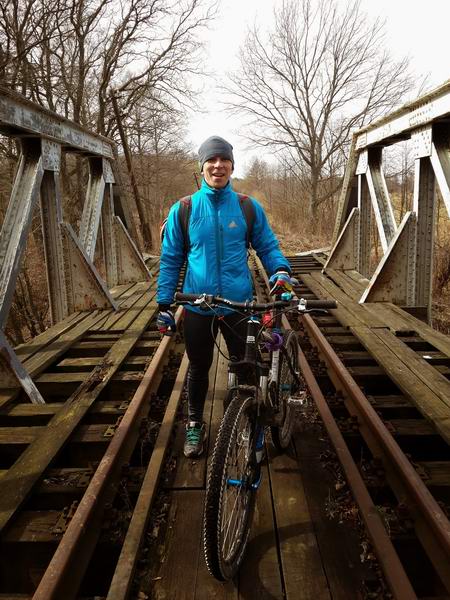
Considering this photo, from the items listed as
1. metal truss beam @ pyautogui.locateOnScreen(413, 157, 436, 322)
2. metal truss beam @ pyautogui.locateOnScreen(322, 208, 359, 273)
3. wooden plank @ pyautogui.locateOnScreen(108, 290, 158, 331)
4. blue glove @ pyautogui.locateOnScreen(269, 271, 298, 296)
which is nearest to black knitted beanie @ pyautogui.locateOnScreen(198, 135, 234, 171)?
blue glove @ pyautogui.locateOnScreen(269, 271, 298, 296)

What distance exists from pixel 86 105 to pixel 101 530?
20544 mm

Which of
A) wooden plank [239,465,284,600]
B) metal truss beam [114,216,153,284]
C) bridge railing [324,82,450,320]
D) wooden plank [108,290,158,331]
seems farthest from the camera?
metal truss beam [114,216,153,284]

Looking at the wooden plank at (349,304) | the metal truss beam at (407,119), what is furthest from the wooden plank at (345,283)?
the metal truss beam at (407,119)

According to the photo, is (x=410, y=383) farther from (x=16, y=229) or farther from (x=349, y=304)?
(x=16, y=229)

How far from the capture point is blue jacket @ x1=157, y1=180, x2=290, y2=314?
280 centimetres

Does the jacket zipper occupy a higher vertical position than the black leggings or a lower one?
higher

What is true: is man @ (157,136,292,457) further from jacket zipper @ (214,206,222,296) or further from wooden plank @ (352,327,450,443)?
wooden plank @ (352,327,450,443)

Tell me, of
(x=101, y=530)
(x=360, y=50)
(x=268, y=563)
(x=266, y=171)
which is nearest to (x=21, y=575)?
(x=101, y=530)

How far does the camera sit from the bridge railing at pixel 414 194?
205 inches

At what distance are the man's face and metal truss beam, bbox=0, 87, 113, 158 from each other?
267 cm

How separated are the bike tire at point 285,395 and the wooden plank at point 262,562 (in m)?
0.48

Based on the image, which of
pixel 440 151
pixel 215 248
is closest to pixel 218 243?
pixel 215 248

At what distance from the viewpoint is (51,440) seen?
3.21m

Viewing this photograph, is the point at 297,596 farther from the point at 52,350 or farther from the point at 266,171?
the point at 266,171
